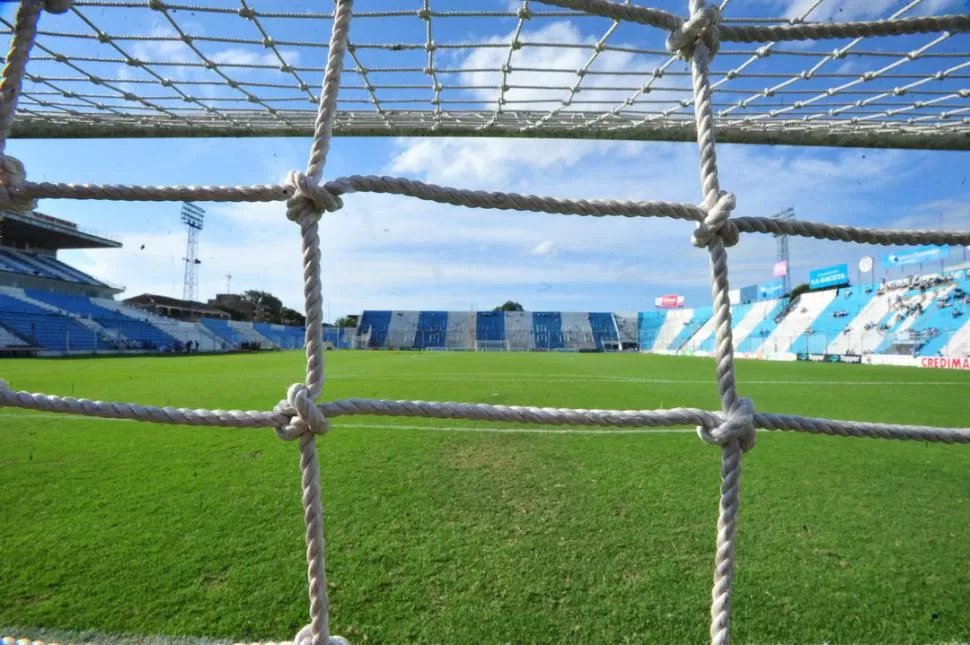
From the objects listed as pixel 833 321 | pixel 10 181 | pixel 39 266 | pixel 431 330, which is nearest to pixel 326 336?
pixel 431 330

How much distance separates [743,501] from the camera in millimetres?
2111

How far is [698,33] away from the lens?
1221mm

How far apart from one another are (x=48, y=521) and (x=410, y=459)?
154 centimetres

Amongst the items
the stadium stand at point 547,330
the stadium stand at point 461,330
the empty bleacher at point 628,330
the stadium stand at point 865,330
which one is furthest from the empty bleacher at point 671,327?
the stadium stand at point 461,330

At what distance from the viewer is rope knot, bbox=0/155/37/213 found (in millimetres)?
1040

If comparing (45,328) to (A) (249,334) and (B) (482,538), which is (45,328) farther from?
(B) (482,538)

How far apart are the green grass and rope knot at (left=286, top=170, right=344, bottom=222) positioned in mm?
1071

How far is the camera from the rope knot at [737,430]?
98cm

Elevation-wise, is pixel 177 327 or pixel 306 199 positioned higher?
pixel 177 327

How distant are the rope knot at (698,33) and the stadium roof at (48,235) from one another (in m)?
27.4

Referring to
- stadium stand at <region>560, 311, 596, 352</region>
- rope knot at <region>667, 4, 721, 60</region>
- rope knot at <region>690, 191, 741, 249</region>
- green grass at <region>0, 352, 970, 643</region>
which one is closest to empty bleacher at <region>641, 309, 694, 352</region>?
stadium stand at <region>560, 311, 596, 352</region>

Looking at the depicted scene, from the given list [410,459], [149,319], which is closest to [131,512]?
[410,459]

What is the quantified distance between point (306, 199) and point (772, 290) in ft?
140

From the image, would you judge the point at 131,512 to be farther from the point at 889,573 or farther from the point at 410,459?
the point at 889,573
